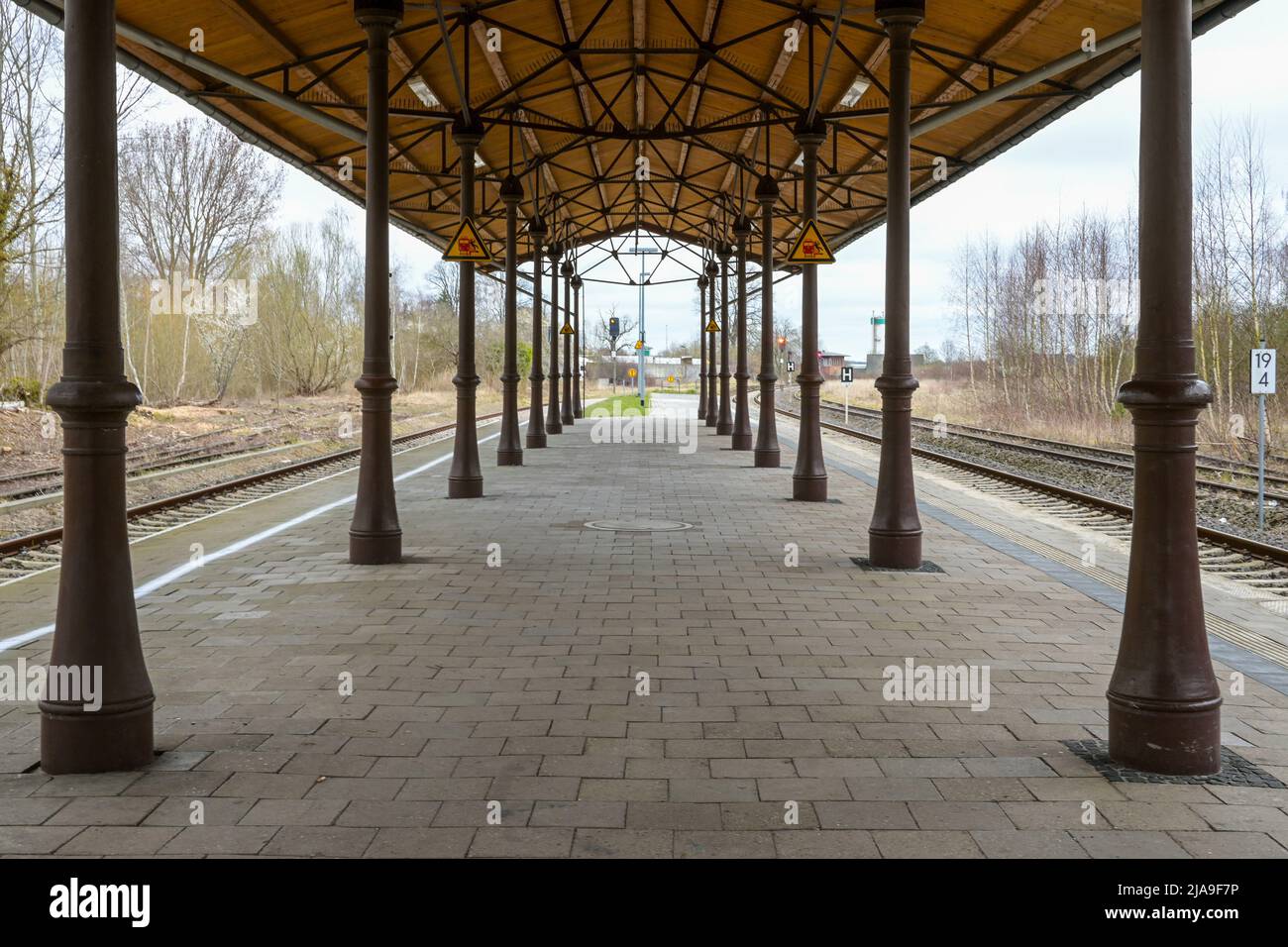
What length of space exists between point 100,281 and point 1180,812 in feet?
14.7

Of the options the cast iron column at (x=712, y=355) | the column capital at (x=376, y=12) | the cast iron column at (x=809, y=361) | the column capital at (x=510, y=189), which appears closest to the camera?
the column capital at (x=376, y=12)

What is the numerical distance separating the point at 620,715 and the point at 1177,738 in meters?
2.28

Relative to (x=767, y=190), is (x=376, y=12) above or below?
below

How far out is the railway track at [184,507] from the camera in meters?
9.51

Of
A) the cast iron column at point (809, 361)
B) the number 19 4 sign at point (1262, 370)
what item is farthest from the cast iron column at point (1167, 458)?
the number 19 4 sign at point (1262, 370)

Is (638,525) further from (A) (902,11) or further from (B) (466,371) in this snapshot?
(A) (902,11)

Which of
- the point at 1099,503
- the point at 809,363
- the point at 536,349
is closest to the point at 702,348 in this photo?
the point at 536,349

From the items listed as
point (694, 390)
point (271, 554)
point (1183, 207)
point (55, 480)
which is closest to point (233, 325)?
point (55, 480)

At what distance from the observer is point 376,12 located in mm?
9047

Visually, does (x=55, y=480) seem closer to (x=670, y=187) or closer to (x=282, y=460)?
(x=282, y=460)

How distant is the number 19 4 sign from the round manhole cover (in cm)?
650

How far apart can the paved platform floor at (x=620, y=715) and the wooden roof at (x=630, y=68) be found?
4988 mm

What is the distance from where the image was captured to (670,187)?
28.2 m

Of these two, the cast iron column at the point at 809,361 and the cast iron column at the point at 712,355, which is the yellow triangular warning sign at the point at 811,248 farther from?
the cast iron column at the point at 712,355
